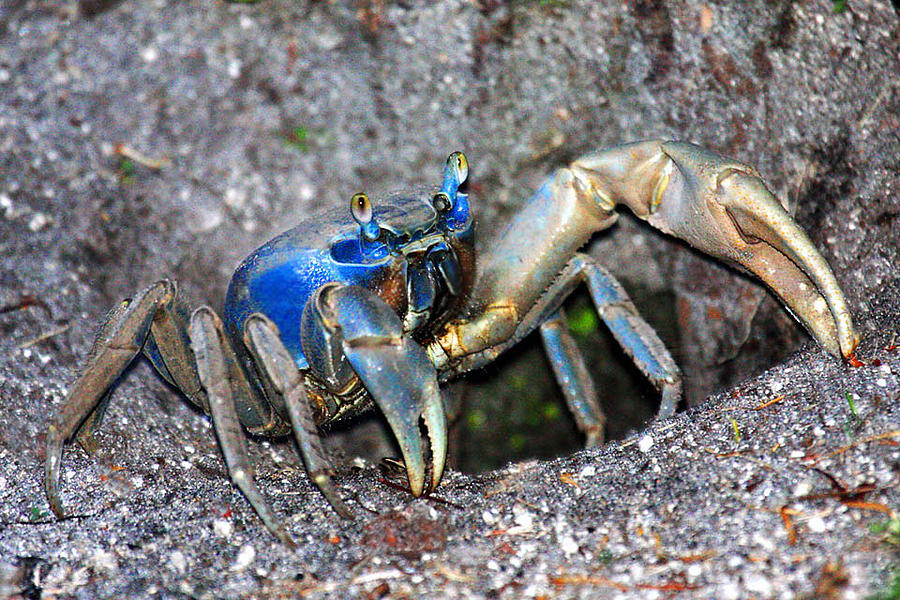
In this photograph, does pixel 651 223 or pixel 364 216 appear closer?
pixel 364 216

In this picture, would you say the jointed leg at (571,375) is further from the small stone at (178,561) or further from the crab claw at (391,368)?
the small stone at (178,561)

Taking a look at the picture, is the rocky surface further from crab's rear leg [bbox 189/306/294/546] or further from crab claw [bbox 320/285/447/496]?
crab claw [bbox 320/285/447/496]

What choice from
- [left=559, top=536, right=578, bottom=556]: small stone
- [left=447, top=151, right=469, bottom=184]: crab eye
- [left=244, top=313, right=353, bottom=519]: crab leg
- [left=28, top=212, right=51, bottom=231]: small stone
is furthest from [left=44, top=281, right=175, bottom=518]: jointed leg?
[left=559, top=536, right=578, bottom=556]: small stone

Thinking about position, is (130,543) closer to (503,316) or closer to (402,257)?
(402,257)

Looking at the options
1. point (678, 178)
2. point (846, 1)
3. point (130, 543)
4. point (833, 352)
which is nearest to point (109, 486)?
point (130, 543)

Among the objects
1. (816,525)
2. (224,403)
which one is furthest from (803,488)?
(224,403)

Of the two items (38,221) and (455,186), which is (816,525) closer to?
(455,186)
